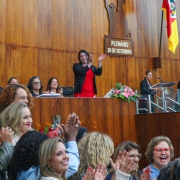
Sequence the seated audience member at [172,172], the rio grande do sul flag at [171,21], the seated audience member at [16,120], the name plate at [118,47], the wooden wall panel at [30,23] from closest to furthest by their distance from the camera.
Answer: the seated audience member at [172,172], the seated audience member at [16,120], the wooden wall panel at [30,23], the name plate at [118,47], the rio grande do sul flag at [171,21]

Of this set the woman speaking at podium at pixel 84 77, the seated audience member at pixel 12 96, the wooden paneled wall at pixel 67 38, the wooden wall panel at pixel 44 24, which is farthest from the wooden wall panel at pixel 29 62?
the seated audience member at pixel 12 96

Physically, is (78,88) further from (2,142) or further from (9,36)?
(2,142)

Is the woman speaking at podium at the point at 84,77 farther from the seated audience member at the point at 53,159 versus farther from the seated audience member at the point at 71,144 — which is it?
the seated audience member at the point at 53,159

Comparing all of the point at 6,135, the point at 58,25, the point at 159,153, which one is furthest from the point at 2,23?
the point at 6,135

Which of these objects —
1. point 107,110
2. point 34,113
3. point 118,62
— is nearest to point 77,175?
point 34,113

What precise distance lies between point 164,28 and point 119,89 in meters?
4.15

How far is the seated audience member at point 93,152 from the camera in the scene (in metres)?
2.09

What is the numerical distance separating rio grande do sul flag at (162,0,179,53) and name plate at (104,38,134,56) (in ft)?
3.01

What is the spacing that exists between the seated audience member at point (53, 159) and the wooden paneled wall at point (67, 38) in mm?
4449

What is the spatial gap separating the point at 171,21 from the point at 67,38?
8.57 ft

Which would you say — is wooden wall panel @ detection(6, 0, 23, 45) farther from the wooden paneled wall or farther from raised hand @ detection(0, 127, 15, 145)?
raised hand @ detection(0, 127, 15, 145)

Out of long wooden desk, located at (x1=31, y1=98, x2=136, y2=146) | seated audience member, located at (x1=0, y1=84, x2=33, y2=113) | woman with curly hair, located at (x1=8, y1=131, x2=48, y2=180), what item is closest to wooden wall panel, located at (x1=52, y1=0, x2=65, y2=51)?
long wooden desk, located at (x1=31, y1=98, x2=136, y2=146)

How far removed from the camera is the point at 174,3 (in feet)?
27.3

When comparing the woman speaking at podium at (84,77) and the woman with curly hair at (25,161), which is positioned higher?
the woman speaking at podium at (84,77)
